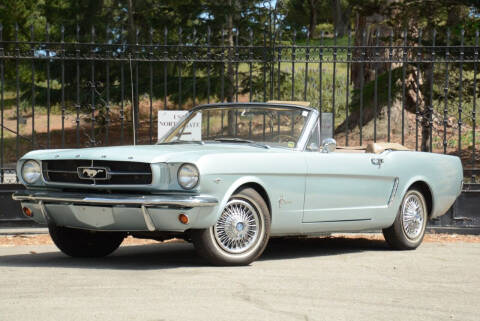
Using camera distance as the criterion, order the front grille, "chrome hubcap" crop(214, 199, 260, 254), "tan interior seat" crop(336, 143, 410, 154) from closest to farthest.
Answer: the front grille < "chrome hubcap" crop(214, 199, 260, 254) < "tan interior seat" crop(336, 143, 410, 154)

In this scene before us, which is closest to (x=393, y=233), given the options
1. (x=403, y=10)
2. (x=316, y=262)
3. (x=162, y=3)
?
(x=316, y=262)

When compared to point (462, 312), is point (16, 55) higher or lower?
higher

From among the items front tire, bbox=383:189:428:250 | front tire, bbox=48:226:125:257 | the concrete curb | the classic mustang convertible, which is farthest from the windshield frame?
the concrete curb

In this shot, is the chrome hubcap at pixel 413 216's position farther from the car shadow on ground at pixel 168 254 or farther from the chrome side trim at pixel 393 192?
the car shadow on ground at pixel 168 254

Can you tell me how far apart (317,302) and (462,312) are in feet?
3.03

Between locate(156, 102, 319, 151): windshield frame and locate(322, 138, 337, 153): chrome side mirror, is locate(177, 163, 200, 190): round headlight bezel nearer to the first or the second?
locate(156, 102, 319, 151): windshield frame

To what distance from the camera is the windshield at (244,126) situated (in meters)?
8.50

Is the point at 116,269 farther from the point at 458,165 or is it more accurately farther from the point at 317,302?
the point at 458,165

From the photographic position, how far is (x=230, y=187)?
7398 millimetres

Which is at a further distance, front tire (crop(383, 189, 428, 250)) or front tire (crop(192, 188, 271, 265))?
front tire (crop(383, 189, 428, 250))

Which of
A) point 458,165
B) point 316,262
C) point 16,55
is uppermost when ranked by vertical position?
point 16,55

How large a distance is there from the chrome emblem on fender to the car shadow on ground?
754 millimetres

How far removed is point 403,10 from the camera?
19.7 m

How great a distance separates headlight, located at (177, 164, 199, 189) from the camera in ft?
23.7
